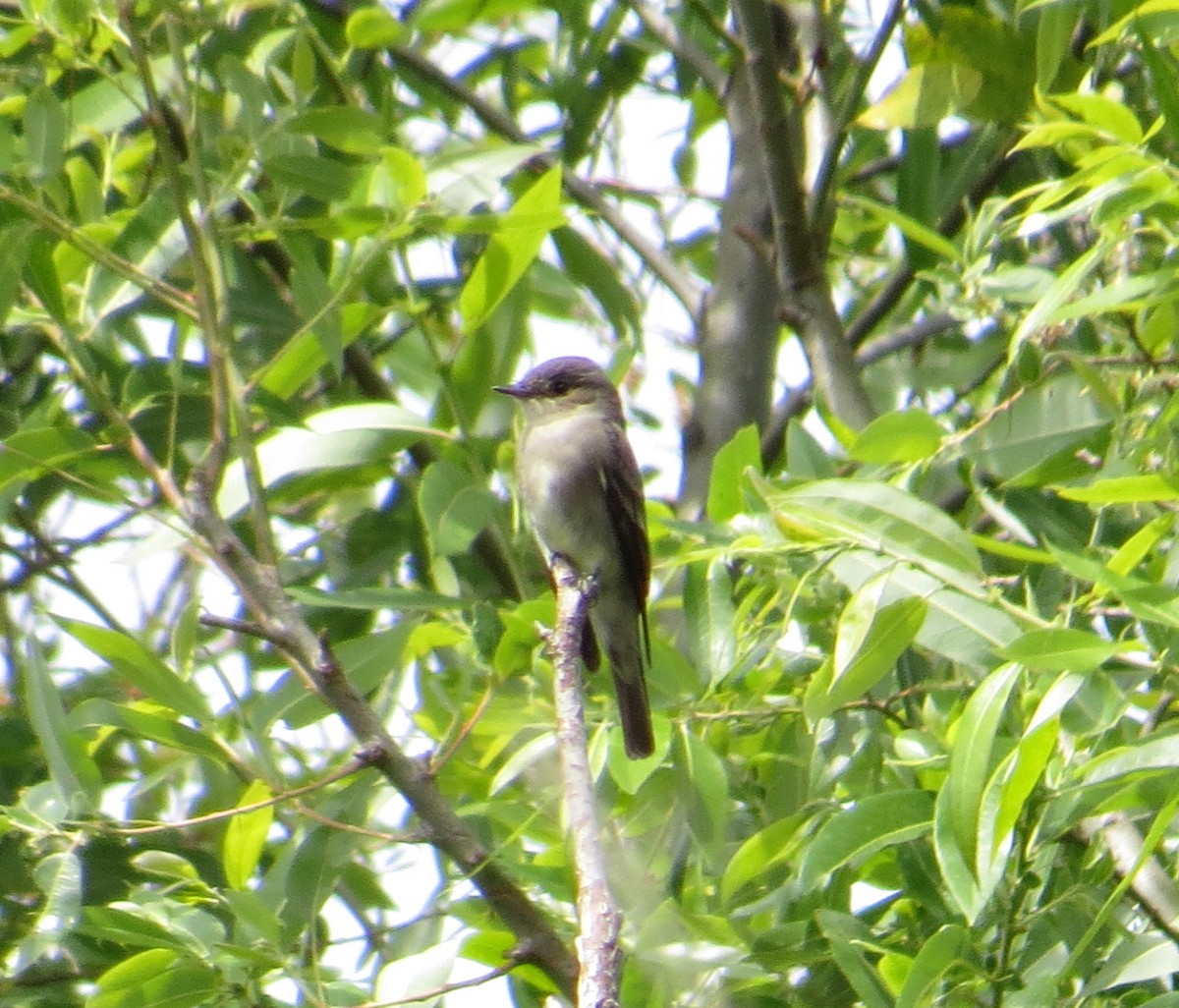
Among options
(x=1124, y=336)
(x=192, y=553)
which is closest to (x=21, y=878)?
(x=192, y=553)

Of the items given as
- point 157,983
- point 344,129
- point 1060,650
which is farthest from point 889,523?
point 344,129

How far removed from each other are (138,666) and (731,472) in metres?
1.08

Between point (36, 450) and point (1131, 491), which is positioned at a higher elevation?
point (36, 450)

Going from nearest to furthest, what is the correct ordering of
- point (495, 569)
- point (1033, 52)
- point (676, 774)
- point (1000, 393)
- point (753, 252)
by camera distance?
point (676, 774) < point (1000, 393) < point (1033, 52) < point (495, 569) < point (753, 252)

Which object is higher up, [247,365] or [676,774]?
[247,365]

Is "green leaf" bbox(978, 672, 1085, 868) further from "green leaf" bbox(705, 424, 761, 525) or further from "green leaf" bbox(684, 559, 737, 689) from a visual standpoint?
"green leaf" bbox(705, 424, 761, 525)

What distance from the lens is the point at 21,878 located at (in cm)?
384

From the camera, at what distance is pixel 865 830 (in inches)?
100

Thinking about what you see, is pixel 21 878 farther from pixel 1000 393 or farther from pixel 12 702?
pixel 1000 393

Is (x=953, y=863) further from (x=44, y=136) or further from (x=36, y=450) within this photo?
(x=44, y=136)

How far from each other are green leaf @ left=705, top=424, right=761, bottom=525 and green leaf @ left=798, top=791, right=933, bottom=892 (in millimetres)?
701

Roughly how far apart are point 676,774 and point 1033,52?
5.84ft

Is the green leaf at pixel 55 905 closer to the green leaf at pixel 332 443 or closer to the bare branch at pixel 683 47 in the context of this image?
the green leaf at pixel 332 443

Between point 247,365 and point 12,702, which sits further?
point 12,702
